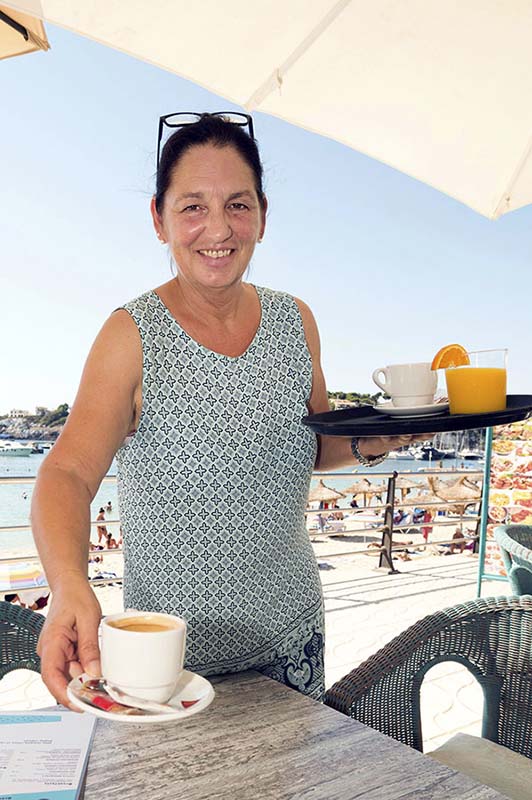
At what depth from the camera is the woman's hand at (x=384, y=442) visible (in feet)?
4.60

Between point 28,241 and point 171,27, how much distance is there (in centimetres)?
4230

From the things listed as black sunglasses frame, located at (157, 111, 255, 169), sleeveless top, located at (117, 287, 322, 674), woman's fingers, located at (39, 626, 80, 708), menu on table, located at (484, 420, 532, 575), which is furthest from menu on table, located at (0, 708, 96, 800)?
menu on table, located at (484, 420, 532, 575)

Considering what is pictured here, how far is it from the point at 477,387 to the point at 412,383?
15 centimetres

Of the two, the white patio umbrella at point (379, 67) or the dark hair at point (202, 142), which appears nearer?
the dark hair at point (202, 142)

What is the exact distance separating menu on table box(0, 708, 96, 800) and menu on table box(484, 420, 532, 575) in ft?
14.5

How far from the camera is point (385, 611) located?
211 inches

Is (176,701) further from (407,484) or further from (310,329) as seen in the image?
(407,484)

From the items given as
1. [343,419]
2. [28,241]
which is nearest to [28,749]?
[343,419]

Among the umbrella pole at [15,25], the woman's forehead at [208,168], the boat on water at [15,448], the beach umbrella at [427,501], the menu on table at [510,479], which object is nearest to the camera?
the woman's forehead at [208,168]

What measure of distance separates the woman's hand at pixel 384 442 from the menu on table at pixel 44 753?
29.4 inches

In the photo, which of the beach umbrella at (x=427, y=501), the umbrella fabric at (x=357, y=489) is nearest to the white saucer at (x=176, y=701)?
the beach umbrella at (x=427, y=501)

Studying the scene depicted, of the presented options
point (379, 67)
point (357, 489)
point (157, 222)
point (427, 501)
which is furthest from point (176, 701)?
point (427, 501)

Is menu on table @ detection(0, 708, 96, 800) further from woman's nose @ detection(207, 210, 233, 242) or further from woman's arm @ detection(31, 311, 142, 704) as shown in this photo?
woman's nose @ detection(207, 210, 233, 242)

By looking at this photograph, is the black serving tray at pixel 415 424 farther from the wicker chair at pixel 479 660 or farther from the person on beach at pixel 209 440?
the wicker chair at pixel 479 660
